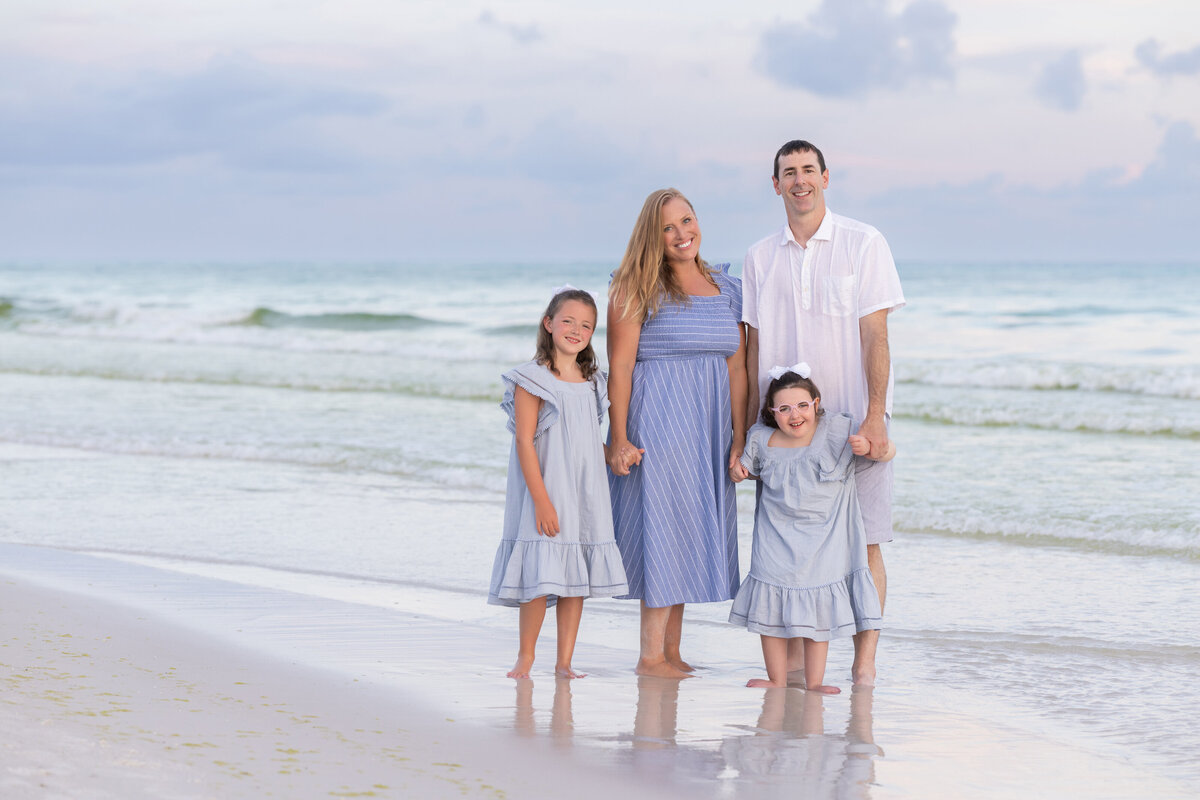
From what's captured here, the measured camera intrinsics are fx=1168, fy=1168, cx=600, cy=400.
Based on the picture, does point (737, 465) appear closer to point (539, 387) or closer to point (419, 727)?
point (539, 387)

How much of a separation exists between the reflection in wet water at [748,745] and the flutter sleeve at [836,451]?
76 cm

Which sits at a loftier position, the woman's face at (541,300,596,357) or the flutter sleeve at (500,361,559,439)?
the woman's face at (541,300,596,357)

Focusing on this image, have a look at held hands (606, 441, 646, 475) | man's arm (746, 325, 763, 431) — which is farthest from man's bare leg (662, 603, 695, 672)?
man's arm (746, 325, 763, 431)

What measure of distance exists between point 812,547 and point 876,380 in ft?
2.00

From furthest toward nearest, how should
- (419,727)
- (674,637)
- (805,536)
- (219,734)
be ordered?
1. (674,637)
2. (805,536)
3. (419,727)
4. (219,734)

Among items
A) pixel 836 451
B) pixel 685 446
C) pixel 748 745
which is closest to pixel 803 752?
pixel 748 745

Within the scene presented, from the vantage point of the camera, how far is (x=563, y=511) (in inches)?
157

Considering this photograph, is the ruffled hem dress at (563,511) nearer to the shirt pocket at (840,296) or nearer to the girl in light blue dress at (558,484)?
the girl in light blue dress at (558,484)

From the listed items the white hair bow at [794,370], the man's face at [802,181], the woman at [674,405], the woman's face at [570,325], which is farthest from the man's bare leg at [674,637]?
the man's face at [802,181]

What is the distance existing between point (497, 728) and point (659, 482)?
1.11 meters

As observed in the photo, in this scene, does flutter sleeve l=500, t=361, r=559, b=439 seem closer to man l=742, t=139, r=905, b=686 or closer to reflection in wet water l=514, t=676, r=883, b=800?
man l=742, t=139, r=905, b=686

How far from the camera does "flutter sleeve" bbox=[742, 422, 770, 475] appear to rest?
4.06 meters

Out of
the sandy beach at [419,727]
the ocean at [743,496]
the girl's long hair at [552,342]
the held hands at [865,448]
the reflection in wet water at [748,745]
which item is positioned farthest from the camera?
the ocean at [743,496]

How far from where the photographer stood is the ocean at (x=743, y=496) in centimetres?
455
